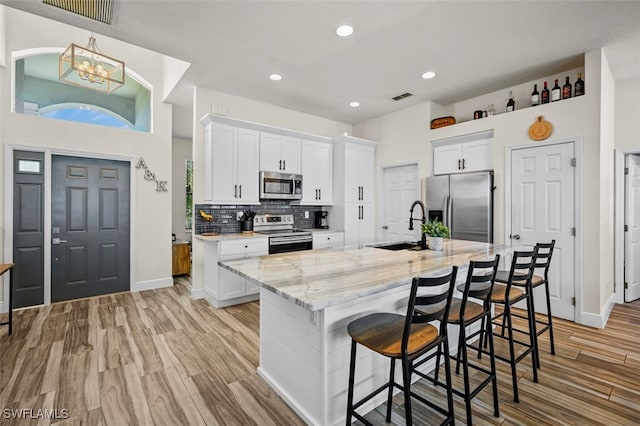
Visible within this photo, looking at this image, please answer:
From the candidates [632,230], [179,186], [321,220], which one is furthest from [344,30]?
[179,186]

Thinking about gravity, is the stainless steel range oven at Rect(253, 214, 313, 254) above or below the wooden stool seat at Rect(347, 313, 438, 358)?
above

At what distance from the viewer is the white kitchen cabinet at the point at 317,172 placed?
5.12 metres

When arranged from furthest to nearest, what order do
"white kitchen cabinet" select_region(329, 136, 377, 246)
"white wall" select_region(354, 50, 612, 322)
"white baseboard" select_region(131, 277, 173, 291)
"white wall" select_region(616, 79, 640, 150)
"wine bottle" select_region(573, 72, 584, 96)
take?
"white kitchen cabinet" select_region(329, 136, 377, 246) < "white baseboard" select_region(131, 277, 173, 291) < "white wall" select_region(616, 79, 640, 150) < "wine bottle" select_region(573, 72, 584, 96) < "white wall" select_region(354, 50, 612, 322)

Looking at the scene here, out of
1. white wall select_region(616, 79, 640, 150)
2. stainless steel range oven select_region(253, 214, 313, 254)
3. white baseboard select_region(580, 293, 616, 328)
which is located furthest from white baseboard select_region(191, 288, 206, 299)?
white wall select_region(616, 79, 640, 150)

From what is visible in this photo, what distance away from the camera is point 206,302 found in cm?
418

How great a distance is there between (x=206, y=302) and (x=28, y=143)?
10.2 ft

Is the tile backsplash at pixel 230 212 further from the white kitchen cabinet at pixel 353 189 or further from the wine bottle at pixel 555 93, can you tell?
the wine bottle at pixel 555 93

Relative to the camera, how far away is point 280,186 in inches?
189

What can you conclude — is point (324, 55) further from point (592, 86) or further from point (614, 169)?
point (614, 169)

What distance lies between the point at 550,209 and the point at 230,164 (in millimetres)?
4267

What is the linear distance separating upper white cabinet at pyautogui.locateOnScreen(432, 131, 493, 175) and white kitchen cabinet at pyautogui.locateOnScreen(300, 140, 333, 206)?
6.04ft

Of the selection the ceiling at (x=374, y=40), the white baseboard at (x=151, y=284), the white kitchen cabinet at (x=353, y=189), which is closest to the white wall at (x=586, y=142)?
the ceiling at (x=374, y=40)

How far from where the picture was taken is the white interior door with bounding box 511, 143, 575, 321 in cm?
A: 349

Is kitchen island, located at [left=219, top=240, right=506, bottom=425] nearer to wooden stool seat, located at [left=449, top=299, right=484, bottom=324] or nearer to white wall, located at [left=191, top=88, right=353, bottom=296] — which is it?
wooden stool seat, located at [left=449, top=299, right=484, bottom=324]
